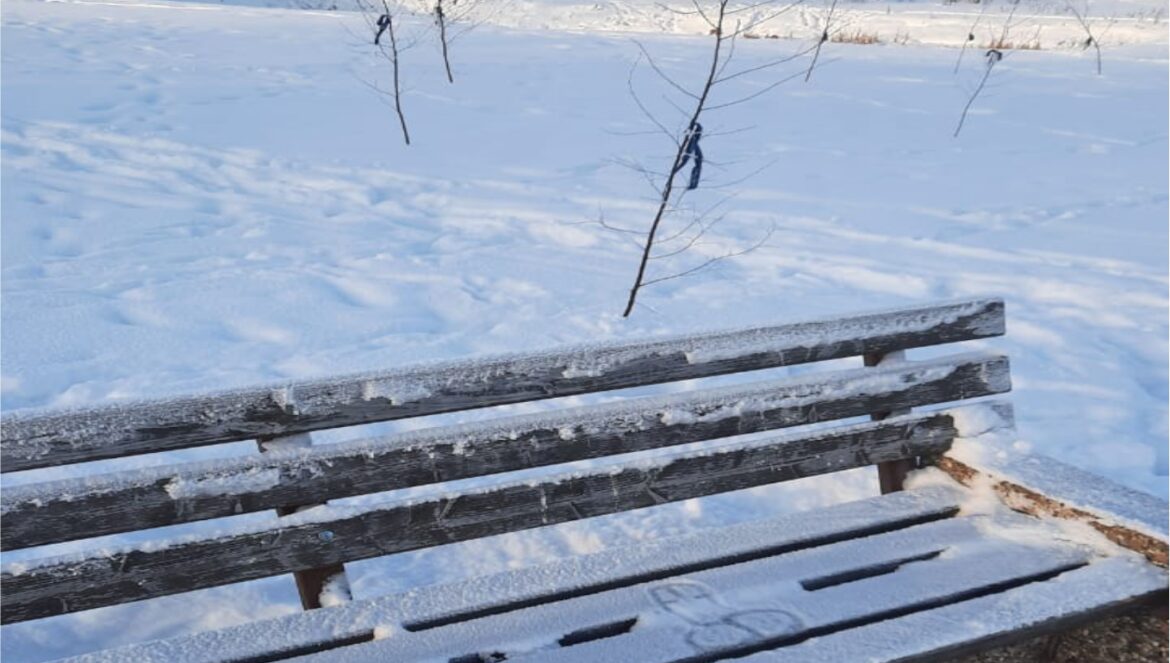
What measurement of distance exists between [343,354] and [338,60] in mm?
7410

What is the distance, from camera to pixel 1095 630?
7.16 feet

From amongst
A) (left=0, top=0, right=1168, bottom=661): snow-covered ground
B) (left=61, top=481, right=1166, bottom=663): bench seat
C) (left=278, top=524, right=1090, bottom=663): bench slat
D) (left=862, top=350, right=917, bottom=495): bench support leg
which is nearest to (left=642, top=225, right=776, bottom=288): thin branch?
(left=0, top=0, right=1168, bottom=661): snow-covered ground

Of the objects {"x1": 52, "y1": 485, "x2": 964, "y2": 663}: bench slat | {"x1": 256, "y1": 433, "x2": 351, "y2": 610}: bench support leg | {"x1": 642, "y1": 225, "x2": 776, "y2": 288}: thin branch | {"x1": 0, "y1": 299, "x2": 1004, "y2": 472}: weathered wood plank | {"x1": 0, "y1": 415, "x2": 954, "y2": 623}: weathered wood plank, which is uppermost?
{"x1": 0, "y1": 299, "x2": 1004, "y2": 472}: weathered wood plank

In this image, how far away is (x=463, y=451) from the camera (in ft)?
7.06

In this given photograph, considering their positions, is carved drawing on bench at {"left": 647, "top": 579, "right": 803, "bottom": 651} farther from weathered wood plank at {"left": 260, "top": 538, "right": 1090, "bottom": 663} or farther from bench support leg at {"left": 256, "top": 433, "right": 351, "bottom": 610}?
bench support leg at {"left": 256, "top": 433, "right": 351, "bottom": 610}

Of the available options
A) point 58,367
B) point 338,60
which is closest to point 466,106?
point 338,60

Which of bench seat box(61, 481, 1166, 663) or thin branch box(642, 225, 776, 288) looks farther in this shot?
thin branch box(642, 225, 776, 288)

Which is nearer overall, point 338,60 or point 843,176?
point 843,176

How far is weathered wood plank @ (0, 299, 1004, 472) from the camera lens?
6.18ft

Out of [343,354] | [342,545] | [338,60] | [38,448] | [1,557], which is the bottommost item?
[1,557]

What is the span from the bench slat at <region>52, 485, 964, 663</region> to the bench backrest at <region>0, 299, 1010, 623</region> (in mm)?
126

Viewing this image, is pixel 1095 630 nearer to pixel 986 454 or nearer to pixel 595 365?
pixel 986 454

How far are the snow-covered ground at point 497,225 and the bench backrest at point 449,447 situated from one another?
574 mm

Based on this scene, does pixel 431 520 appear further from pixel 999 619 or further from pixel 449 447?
pixel 999 619
